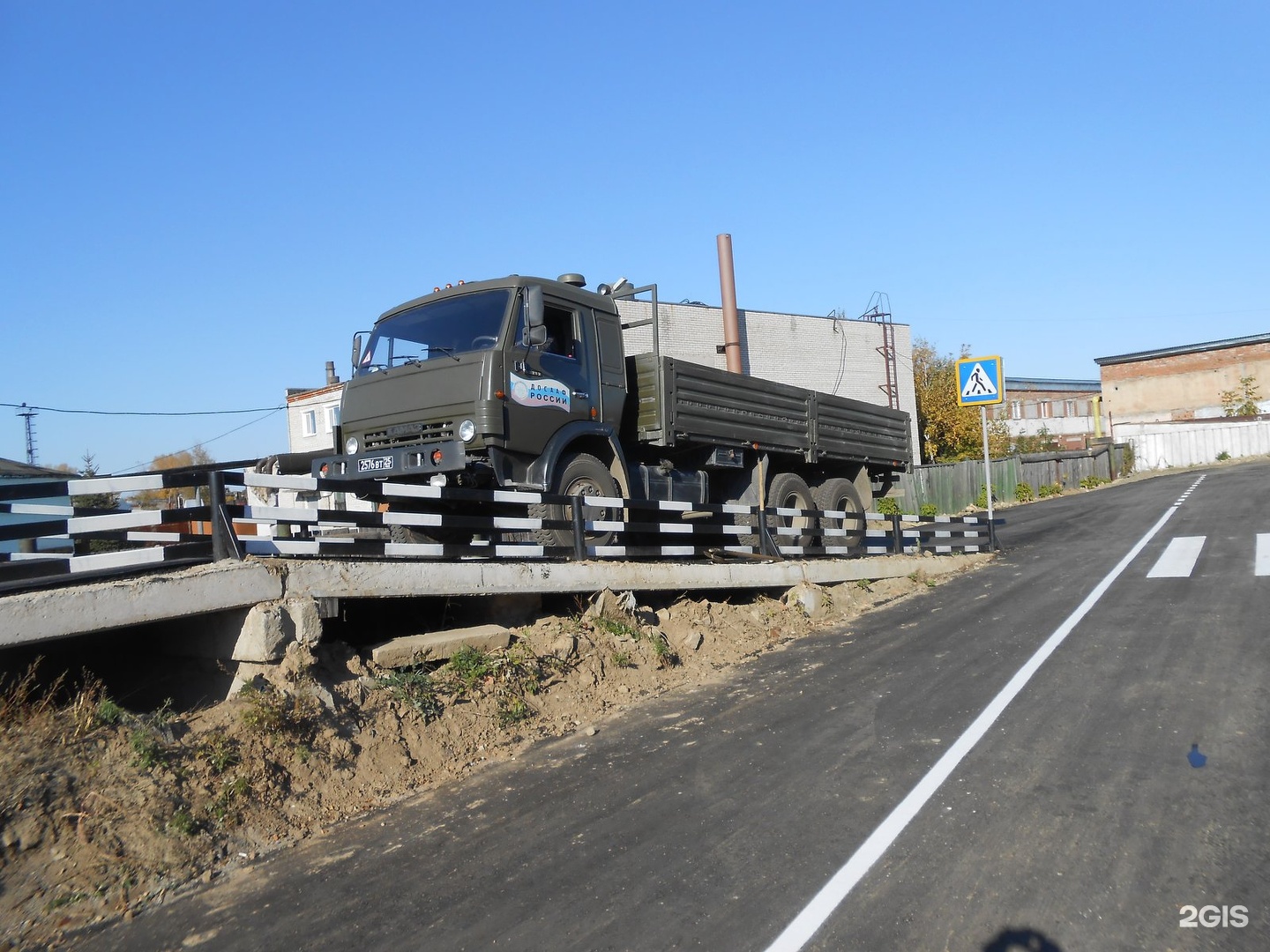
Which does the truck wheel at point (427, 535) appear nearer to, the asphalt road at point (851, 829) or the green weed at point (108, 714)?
the asphalt road at point (851, 829)

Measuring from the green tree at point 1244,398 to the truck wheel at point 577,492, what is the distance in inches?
2067

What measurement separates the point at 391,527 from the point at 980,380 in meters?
11.2

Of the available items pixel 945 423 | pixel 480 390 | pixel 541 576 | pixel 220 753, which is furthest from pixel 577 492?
pixel 945 423

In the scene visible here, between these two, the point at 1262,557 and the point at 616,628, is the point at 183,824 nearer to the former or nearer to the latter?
the point at 616,628

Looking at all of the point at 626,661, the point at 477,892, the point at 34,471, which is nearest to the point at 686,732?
the point at 626,661

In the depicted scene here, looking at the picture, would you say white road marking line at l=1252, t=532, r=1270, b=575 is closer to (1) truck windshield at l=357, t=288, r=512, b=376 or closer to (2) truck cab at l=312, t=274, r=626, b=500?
(2) truck cab at l=312, t=274, r=626, b=500

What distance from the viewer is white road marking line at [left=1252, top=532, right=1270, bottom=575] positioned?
11630 millimetres

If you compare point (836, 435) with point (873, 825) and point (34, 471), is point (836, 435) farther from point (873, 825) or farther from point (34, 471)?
point (34, 471)

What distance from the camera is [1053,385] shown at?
242ft

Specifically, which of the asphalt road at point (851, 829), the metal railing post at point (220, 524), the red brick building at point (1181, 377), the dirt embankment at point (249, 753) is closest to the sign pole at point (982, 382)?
the asphalt road at point (851, 829)

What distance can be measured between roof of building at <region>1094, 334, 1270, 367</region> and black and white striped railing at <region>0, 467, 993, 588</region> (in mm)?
51571

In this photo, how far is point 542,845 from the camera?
4.89 meters

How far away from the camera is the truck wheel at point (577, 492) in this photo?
904cm

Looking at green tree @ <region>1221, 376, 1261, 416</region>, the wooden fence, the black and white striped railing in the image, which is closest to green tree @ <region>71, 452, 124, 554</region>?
the black and white striped railing
